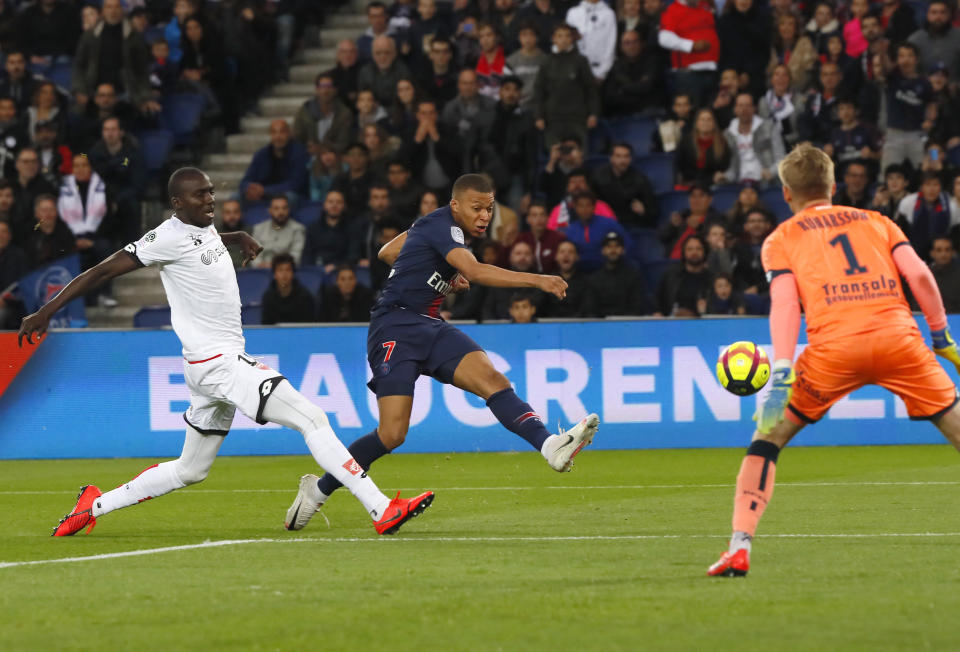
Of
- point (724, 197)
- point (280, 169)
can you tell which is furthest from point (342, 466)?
point (280, 169)

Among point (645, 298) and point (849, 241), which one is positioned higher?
point (849, 241)

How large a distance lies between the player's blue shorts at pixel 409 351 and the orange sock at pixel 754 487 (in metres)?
3.01

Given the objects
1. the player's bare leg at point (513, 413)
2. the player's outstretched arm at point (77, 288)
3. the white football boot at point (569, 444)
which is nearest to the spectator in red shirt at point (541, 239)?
the player's bare leg at point (513, 413)

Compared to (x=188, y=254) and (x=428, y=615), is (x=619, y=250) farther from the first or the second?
(x=428, y=615)

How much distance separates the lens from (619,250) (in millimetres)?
16703

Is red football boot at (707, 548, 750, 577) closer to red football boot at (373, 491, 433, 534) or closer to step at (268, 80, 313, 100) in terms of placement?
red football boot at (373, 491, 433, 534)

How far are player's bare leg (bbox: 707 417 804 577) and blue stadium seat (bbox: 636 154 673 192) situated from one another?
1260 centimetres

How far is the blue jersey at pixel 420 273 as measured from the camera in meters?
9.48

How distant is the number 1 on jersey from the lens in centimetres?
668

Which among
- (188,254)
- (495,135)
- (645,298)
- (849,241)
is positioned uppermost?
(849,241)

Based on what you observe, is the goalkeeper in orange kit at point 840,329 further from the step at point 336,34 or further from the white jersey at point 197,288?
the step at point 336,34

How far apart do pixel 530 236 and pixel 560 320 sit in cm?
203

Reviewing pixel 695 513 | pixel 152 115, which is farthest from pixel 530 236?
pixel 695 513

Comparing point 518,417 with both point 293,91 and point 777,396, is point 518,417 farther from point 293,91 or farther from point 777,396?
point 293,91
